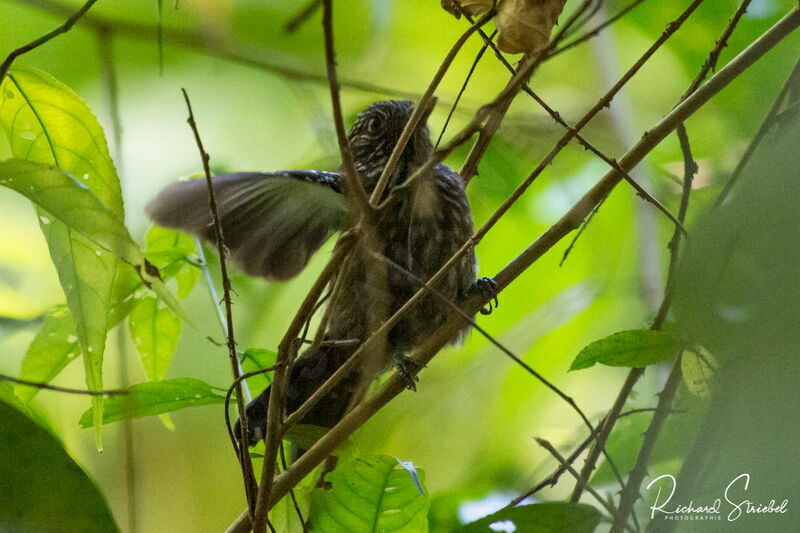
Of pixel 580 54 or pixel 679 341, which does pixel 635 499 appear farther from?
pixel 580 54

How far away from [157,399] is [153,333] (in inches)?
9.0

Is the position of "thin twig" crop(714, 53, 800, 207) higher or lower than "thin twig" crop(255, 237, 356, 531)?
higher

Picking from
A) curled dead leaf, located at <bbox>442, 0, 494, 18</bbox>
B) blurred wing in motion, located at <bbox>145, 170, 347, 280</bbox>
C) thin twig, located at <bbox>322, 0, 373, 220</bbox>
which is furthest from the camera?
blurred wing in motion, located at <bbox>145, 170, 347, 280</bbox>

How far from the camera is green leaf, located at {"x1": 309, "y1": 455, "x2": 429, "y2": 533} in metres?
0.98

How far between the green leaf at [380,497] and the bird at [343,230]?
0.22m

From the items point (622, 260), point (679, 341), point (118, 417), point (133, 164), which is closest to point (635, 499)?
point (679, 341)

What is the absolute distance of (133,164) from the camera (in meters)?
1.96

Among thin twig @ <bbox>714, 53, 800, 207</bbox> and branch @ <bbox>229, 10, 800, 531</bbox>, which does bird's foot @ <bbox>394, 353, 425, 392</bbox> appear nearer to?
branch @ <bbox>229, 10, 800, 531</bbox>

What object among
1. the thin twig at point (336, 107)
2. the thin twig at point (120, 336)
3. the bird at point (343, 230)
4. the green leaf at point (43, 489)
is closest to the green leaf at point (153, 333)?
the thin twig at point (120, 336)

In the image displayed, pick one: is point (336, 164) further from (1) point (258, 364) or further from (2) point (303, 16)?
(1) point (258, 364)

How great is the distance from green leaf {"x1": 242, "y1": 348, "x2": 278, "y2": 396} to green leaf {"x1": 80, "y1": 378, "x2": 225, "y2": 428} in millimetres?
174

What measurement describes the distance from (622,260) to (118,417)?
51.9 inches

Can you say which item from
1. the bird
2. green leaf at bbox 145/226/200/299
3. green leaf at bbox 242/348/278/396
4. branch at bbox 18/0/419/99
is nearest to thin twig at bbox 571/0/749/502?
the bird
